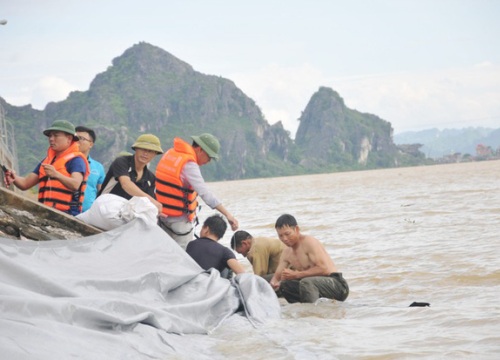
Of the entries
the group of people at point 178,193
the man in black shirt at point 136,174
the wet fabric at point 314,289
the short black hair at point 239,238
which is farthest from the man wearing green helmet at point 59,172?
the wet fabric at point 314,289

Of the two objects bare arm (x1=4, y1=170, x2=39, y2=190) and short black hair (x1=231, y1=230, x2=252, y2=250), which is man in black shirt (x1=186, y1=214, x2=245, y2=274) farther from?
bare arm (x1=4, y1=170, x2=39, y2=190)

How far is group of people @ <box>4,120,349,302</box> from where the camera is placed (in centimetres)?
635

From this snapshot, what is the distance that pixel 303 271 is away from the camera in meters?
7.23

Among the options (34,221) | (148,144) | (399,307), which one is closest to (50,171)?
(34,221)

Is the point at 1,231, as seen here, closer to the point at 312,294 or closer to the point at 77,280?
the point at 77,280

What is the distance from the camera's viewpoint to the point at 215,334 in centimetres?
527

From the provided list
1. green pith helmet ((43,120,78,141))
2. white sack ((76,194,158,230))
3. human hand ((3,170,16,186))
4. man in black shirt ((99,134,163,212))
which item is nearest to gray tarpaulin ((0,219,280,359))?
white sack ((76,194,158,230))

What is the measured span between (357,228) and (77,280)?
12.3 m

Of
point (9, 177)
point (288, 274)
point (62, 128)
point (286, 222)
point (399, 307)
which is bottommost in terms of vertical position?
point (399, 307)

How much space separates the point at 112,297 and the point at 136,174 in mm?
2019

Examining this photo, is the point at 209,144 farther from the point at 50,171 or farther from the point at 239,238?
the point at 50,171

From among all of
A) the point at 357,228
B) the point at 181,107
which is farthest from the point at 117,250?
the point at 181,107

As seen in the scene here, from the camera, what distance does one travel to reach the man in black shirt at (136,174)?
646 cm

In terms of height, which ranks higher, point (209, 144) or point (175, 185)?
point (209, 144)
